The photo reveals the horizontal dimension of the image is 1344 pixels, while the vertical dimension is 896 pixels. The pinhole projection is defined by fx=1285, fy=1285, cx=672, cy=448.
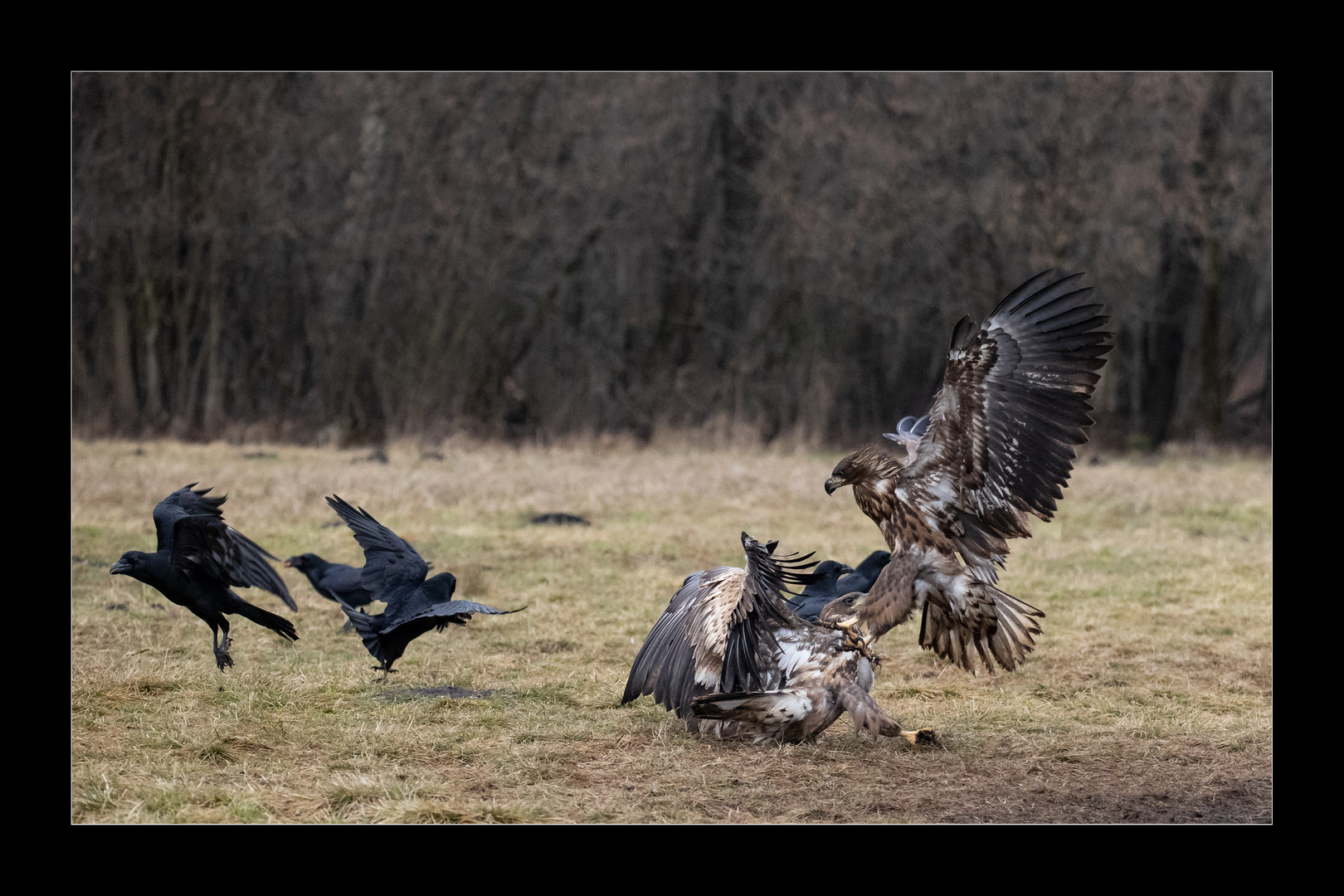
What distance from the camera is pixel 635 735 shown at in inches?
199

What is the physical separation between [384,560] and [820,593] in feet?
6.76

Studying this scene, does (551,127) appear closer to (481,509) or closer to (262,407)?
(262,407)

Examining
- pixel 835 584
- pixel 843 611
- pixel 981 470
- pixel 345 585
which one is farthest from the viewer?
pixel 345 585

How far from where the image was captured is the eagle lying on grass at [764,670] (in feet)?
15.7

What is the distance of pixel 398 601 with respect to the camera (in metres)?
5.61

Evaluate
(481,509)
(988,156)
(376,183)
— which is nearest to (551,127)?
(376,183)

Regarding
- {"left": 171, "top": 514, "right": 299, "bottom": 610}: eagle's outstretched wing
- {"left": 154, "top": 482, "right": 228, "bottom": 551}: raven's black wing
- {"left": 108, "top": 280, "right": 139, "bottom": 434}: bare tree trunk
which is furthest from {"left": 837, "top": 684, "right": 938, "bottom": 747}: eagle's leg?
{"left": 108, "top": 280, "right": 139, "bottom": 434}: bare tree trunk

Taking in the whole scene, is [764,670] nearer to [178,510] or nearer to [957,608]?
[957,608]

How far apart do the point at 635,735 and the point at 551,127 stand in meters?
14.6

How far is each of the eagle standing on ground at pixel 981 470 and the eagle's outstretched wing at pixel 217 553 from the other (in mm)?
2534

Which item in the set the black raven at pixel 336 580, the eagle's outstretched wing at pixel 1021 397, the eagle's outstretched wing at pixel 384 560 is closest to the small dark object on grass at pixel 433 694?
the eagle's outstretched wing at pixel 384 560

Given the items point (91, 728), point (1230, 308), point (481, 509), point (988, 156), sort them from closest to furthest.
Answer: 1. point (91, 728)
2. point (481, 509)
3. point (988, 156)
4. point (1230, 308)

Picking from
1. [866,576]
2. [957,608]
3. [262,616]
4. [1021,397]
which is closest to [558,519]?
[866,576]

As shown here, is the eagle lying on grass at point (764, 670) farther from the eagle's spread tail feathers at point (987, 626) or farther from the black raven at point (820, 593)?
the black raven at point (820, 593)
